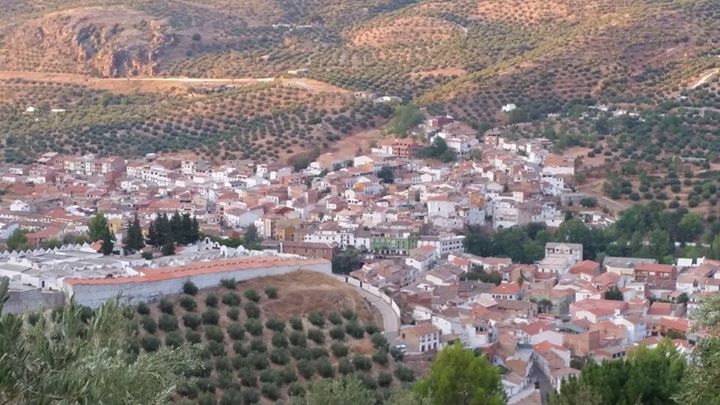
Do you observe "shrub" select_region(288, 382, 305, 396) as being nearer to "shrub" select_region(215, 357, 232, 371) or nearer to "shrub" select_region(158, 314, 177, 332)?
"shrub" select_region(215, 357, 232, 371)

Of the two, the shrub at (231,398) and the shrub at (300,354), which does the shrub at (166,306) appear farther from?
the shrub at (231,398)

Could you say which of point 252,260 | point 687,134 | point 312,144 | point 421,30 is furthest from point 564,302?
point 421,30

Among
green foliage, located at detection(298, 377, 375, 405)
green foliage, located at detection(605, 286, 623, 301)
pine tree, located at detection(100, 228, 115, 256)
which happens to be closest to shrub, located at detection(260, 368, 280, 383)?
green foliage, located at detection(298, 377, 375, 405)

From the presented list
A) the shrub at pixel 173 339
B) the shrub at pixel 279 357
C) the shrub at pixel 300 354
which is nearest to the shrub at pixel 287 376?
the shrub at pixel 279 357

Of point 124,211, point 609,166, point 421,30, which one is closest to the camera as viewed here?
point 124,211

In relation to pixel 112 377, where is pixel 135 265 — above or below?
below

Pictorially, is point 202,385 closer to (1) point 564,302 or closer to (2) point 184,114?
(1) point 564,302

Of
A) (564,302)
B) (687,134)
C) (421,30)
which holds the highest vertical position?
(421,30)
